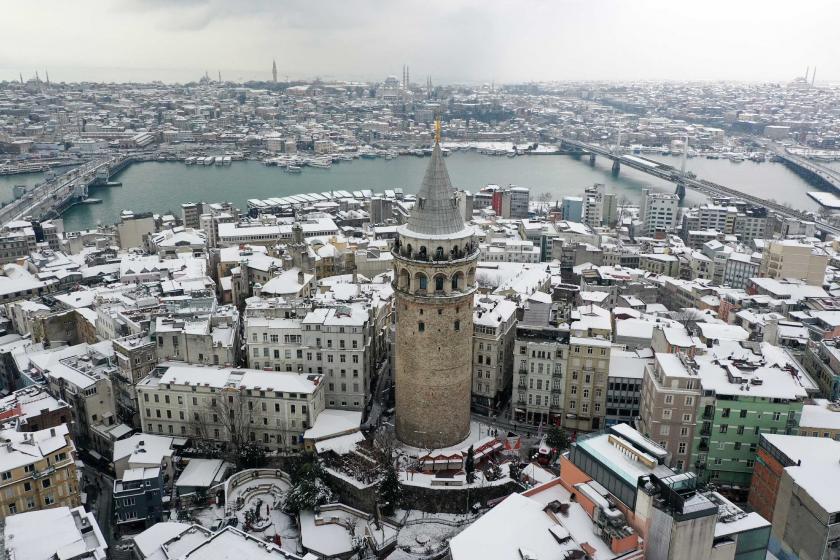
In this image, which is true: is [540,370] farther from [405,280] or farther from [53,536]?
[53,536]

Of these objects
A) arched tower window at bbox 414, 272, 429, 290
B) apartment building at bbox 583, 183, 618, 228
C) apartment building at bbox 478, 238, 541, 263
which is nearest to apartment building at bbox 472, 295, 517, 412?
arched tower window at bbox 414, 272, 429, 290

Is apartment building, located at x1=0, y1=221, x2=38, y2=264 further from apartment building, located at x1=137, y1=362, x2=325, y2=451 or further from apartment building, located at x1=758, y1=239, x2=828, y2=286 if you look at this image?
apartment building, located at x1=758, y1=239, x2=828, y2=286

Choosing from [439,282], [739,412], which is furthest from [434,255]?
[739,412]

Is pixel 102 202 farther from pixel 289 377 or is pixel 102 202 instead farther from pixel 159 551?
pixel 159 551

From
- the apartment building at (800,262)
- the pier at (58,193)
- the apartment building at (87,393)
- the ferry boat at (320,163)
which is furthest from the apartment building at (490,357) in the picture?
the ferry boat at (320,163)

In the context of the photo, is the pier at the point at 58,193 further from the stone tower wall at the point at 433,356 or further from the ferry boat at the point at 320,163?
the stone tower wall at the point at 433,356

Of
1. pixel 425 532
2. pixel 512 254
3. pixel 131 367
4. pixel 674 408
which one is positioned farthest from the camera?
pixel 512 254
